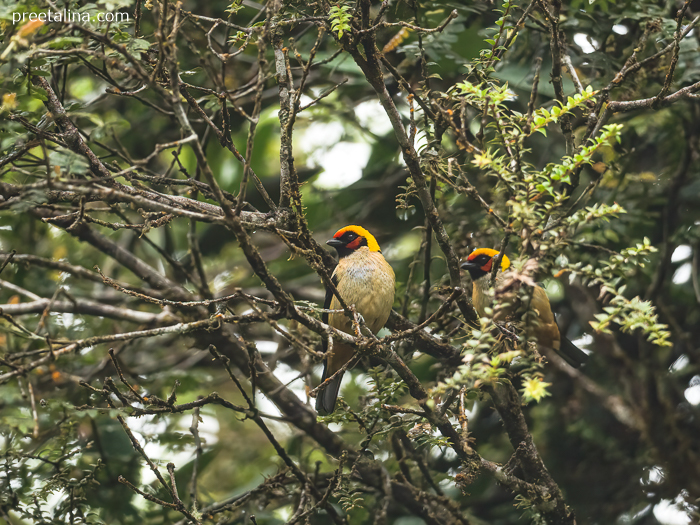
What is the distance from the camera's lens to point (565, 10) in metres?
4.37

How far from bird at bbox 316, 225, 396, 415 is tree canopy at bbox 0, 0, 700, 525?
0.18 metres

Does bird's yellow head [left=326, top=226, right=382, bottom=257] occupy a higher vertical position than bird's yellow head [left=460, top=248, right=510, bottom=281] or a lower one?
higher

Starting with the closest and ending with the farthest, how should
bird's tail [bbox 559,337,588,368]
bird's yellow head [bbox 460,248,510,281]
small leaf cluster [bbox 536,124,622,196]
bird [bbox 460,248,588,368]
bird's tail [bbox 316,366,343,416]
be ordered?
small leaf cluster [bbox 536,124,622,196], bird's tail [bbox 316,366,343,416], bird [bbox 460,248,588,368], bird's yellow head [bbox 460,248,510,281], bird's tail [bbox 559,337,588,368]

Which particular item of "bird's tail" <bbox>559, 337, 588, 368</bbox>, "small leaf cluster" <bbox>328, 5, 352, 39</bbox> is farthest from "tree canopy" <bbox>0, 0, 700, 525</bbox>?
"bird's tail" <bbox>559, 337, 588, 368</bbox>

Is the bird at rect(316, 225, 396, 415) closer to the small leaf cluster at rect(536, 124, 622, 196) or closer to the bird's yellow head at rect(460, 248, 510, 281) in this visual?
the bird's yellow head at rect(460, 248, 510, 281)

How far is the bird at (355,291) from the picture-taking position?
3.99m

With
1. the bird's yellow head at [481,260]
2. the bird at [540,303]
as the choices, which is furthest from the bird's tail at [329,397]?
the bird's yellow head at [481,260]

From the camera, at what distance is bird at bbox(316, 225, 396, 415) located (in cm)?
399

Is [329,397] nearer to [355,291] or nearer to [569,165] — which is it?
[355,291]

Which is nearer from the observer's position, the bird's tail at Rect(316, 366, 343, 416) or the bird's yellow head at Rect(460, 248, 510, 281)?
the bird's tail at Rect(316, 366, 343, 416)

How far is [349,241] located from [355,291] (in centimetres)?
68

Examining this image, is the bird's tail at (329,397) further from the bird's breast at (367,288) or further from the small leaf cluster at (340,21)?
the small leaf cluster at (340,21)

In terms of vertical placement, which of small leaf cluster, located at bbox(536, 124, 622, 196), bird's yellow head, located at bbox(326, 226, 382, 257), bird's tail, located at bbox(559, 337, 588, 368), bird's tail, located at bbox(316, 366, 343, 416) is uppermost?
bird's yellow head, located at bbox(326, 226, 382, 257)

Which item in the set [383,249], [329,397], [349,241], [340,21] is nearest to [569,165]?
[340,21]
